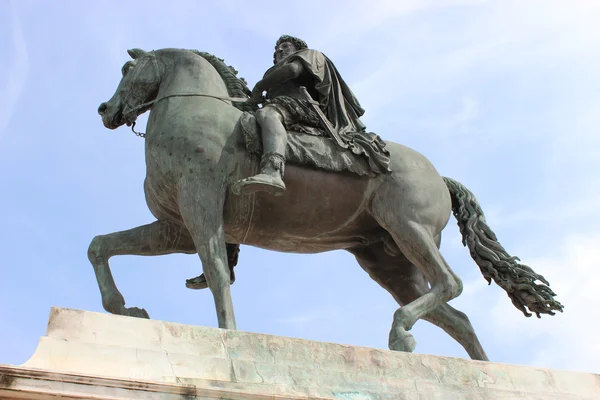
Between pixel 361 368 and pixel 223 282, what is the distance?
140cm

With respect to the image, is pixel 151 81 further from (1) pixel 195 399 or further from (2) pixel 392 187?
(1) pixel 195 399

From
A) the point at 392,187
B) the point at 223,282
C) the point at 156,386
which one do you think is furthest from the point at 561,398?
the point at 156,386

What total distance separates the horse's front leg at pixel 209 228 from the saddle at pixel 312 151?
54 centimetres

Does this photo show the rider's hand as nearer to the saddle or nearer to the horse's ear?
the saddle

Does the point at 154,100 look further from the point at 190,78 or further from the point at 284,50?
the point at 284,50

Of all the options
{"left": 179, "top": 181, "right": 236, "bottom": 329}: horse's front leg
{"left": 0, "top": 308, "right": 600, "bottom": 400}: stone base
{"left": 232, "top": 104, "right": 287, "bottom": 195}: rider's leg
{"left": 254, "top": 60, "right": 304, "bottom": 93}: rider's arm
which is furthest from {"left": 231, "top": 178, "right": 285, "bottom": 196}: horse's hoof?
{"left": 254, "top": 60, "right": 304, "bottom": 93}: rider's arm

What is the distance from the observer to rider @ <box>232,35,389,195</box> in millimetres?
8633

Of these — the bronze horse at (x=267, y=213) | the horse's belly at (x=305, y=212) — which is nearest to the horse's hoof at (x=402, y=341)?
the bronze horse at (x=267, y=213)

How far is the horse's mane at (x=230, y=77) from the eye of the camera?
31.2ft

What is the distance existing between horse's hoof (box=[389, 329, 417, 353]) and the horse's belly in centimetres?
125

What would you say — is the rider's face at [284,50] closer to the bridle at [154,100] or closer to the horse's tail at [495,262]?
the bridle at [154,100]

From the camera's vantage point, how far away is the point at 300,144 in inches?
347

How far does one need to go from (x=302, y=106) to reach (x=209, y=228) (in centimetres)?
149

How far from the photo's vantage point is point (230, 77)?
9.58m
